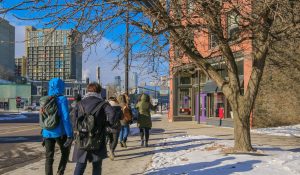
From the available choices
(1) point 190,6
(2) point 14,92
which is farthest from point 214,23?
(2) point 14,92

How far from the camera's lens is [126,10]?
8297 millimetres

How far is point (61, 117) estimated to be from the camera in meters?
6.96

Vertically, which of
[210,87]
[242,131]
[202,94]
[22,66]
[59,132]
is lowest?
[242,131]

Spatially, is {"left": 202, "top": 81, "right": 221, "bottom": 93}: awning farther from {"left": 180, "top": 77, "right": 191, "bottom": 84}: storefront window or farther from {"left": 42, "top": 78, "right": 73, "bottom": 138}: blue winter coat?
{"left": 42, "top": 78, "right": 73, "bottom": 138}: blue winter coat

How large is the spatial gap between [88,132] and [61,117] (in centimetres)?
109

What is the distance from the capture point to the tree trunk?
9.95 m

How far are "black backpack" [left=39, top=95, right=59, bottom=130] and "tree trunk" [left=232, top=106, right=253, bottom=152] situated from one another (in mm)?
4924

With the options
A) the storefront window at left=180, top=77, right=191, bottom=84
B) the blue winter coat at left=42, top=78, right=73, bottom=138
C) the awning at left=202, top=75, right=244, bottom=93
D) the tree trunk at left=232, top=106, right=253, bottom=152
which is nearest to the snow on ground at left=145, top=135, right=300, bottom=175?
the tree trunk at left=232, top=106, right=253, bottom=152

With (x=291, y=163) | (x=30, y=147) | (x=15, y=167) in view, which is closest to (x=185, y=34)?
(x=291, y=163)

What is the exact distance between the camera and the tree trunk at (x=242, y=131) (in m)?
9.95

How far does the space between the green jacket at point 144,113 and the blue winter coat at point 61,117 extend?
226 inches

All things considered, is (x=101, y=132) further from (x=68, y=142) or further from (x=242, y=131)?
(x=242, y=131)

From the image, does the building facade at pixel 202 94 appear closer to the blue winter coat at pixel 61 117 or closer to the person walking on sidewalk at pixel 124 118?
the person walking on sidewalk at pixel 124 118

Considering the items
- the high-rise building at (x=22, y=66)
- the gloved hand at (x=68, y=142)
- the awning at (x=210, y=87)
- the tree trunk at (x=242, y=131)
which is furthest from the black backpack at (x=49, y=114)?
the high-rise building at (x=22, y=66)
